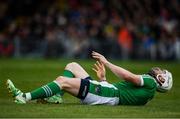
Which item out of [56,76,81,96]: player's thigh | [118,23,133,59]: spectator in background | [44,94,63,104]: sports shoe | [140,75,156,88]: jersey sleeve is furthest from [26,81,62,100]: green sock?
[118,23,133,59]: spectator in background

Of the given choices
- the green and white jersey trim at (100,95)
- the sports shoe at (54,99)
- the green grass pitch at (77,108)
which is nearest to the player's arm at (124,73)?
the green and white jersey trim at (100,95)

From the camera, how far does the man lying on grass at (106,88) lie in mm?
16047

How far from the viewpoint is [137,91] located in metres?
16.3

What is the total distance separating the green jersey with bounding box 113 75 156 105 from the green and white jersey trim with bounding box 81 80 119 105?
0.16 meters

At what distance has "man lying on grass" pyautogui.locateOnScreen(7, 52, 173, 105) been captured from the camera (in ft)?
52.6

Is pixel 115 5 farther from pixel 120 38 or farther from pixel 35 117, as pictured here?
pixel 35 117

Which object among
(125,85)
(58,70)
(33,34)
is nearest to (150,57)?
(33,34)

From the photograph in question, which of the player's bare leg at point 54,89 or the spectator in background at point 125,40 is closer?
the player's bare leg at point 54,89

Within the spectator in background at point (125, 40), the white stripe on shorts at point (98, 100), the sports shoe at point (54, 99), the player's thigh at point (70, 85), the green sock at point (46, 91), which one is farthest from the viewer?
the spectator in background at point (125, 40)

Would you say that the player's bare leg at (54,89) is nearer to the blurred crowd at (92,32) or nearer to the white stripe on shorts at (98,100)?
the white stripe on shorts at (98,100)

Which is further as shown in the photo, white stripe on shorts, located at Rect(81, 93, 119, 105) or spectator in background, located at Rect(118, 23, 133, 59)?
spectator in background, located at Rect(118, 23, 133, 59)

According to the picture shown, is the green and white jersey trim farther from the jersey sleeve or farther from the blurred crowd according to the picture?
the blurred crowd

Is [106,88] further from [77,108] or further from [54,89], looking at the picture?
[54,89]

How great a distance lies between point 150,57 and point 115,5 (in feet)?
10.8
